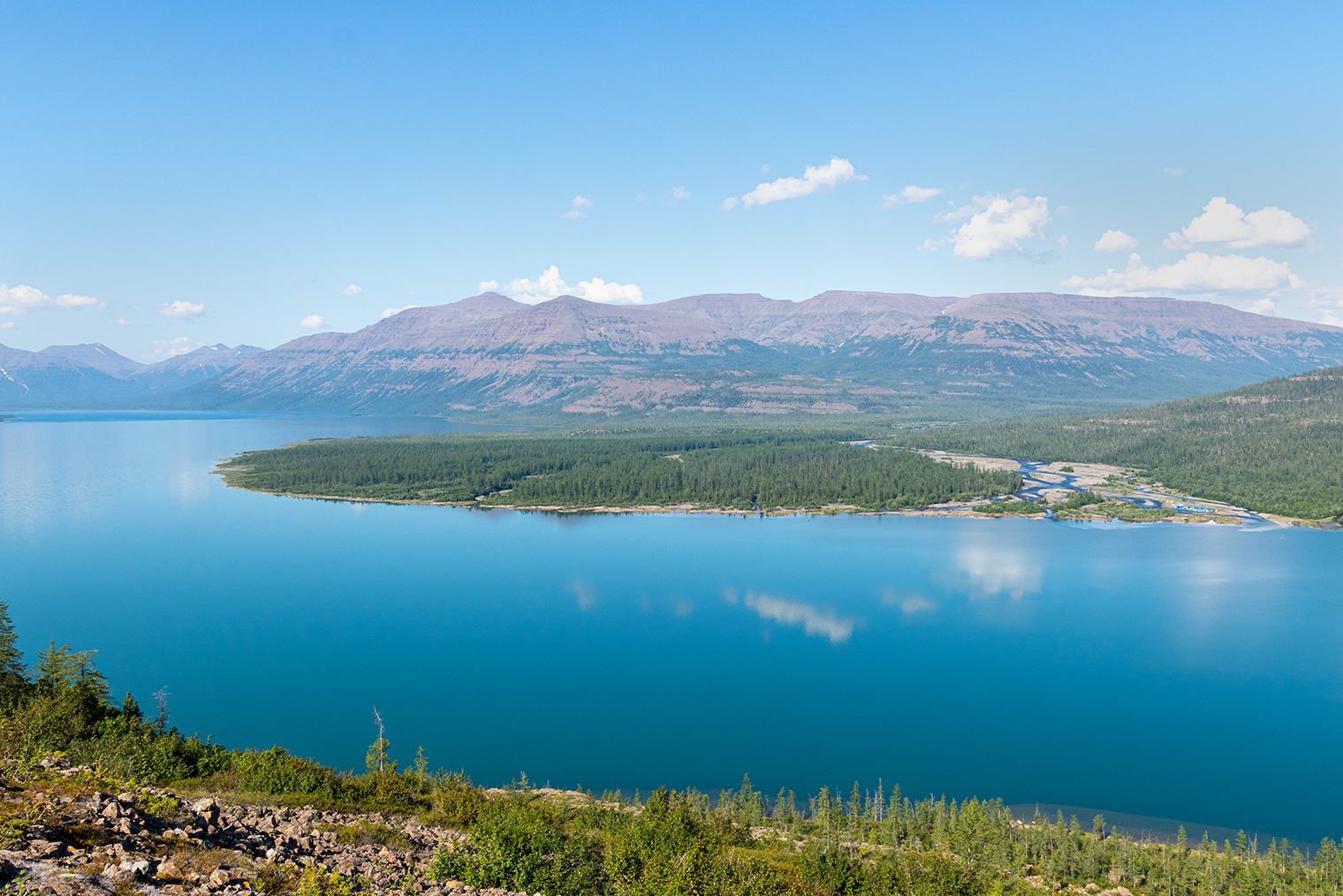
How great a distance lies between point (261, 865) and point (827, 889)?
16.4m

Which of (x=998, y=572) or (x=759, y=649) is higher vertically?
(x=998, y=572)

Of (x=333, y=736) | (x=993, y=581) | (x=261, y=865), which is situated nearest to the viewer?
(x=261, y=865)

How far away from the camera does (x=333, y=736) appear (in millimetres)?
44719

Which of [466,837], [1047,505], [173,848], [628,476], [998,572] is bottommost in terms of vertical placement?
[998,572]

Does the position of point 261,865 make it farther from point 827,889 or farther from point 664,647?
point 664,647

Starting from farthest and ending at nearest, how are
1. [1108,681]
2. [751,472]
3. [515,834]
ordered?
1. [751,472]
2. [1108,681]
3. [515,834]

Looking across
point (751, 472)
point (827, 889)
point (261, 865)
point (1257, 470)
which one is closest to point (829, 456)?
point (751, 472)

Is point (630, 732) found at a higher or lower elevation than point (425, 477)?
lower

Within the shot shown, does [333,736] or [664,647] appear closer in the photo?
[333,736]

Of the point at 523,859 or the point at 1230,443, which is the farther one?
the point at 1230,443

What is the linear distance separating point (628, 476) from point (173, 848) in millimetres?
117950

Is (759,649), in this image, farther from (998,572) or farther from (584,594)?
(998,572)

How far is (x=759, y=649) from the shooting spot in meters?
58.3

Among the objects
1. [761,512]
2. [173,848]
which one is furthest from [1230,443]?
[173,848]
